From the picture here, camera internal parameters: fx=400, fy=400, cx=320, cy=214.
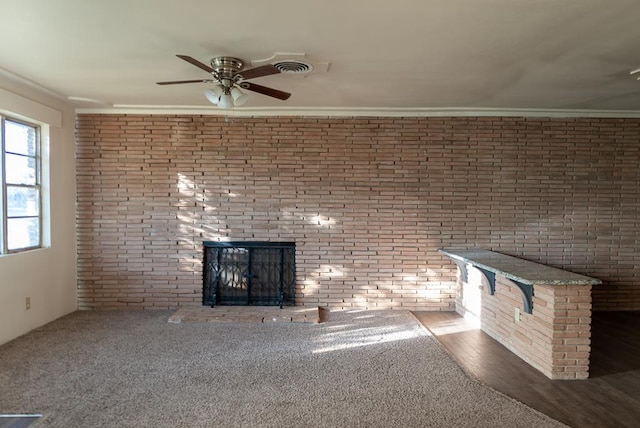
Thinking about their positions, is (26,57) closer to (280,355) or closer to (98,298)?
(98,298)

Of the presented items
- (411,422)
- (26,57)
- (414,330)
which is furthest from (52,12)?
(414,330)

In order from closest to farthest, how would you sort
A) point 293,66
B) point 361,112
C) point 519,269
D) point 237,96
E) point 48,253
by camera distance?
point 237,96
point 293,66
point 519,269
point 48,253
point 361,112

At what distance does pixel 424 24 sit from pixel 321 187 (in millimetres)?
2819

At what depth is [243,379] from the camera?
3.21m

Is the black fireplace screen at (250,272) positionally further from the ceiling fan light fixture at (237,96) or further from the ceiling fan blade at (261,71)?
the ceiling fan blade at (261,71)

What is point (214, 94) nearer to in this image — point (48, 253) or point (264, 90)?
point (264, 90)

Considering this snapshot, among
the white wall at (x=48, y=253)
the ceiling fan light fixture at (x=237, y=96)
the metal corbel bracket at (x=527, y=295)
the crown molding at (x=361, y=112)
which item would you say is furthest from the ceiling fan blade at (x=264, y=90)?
the metal corbel bracket at (x=527, y=295)

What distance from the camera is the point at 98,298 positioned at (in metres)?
5.29

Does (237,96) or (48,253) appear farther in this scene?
(48,253)

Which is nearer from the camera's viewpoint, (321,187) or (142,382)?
(142,382)

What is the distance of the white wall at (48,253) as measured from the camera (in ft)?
13.3

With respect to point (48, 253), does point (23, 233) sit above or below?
above

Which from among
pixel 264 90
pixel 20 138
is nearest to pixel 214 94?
pixel 264 90

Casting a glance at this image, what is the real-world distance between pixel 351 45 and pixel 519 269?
101 inches
